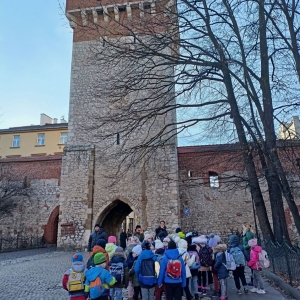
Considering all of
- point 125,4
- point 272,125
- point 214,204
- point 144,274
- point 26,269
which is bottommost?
point 26,269

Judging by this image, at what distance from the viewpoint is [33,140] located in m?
35.8

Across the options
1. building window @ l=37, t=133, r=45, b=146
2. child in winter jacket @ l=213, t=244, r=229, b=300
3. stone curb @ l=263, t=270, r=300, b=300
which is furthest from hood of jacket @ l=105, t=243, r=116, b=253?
building window @ l=37, t=133, r=45, b=146

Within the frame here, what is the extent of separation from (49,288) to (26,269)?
3.75 m

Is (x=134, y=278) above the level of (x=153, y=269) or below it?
below

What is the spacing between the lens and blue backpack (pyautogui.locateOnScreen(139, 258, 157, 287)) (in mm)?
5355

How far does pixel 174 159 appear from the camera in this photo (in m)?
17.5

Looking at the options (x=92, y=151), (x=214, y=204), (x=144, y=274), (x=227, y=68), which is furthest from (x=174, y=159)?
(x=144, y=274)

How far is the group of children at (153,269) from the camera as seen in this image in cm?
466

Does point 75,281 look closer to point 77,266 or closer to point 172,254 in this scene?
point 77,266

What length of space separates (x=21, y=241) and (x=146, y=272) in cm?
1769

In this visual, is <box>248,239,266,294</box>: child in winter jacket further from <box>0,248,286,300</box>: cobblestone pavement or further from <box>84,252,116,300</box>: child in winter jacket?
<box>84,252,116,300</box>: child in winter jacket

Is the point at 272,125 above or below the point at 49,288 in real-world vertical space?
above

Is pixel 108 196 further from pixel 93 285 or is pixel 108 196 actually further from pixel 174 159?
pixel 93 285

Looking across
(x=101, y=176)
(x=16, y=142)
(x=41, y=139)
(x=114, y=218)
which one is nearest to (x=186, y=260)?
(x=101, y=176)
